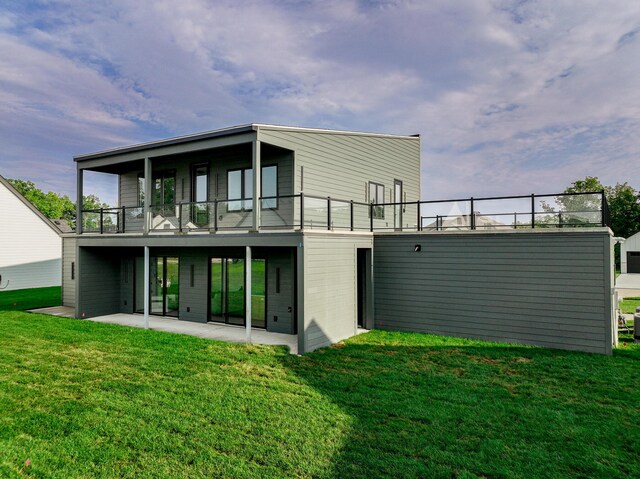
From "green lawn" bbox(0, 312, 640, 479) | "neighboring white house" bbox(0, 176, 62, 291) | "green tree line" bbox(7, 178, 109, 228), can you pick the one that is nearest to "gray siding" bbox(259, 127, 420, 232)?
"green lawn" bbox(0, 312, 640, 479)

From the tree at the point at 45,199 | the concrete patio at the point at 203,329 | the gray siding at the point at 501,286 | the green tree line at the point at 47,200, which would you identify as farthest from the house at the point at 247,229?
the tree at the point at 45,199

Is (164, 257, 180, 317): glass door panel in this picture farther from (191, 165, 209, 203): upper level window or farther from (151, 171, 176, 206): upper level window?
(191, 165, 209, 203): upper level window

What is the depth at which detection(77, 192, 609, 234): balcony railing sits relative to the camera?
30.7 feet

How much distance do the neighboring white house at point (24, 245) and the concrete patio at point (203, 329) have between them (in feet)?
34.2

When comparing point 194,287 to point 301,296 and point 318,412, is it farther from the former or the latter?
point 318,412

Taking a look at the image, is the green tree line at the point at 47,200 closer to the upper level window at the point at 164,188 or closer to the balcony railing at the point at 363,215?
the upper level window at the point at 164,188

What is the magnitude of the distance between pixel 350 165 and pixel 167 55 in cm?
1670

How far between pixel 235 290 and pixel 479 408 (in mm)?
7991

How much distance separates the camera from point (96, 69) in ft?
84.1

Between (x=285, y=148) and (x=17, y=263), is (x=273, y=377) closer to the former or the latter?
(x=285, y=148)

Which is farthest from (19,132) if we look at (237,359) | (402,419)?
(402,419)

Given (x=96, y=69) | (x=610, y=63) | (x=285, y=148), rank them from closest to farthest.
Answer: (x=285, y=148), (x=610, y=63), (x=96, y=69)

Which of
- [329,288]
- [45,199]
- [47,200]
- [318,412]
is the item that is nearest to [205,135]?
[329,288]

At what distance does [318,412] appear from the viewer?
18.2ft
